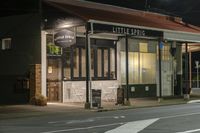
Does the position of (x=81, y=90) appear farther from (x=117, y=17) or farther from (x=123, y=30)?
(x=123, y=30)

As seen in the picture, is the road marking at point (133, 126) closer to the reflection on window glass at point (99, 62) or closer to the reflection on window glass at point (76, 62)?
the reflection on window glass at point (76, 62)

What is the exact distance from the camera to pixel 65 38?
28312mm

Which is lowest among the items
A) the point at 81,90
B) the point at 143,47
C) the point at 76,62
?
the point at 81,90

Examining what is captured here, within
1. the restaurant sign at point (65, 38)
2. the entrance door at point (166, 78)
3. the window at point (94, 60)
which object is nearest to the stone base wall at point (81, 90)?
the window at point (94, 60)

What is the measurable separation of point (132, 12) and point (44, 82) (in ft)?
36.2

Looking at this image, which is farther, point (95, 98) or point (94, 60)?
point (94, 60)

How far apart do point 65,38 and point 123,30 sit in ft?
11.8

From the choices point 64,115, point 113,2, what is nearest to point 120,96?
point 64,115

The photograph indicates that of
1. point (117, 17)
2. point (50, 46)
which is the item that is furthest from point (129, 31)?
point (50, 46)

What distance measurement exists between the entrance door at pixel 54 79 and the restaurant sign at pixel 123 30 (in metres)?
4.60

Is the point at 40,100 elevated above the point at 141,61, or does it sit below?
below

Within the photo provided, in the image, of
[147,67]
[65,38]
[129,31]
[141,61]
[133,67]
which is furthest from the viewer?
[147,67]

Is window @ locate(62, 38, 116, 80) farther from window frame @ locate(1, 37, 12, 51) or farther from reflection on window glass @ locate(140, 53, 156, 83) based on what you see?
window frame @ locate(1, 37, 12, 51)

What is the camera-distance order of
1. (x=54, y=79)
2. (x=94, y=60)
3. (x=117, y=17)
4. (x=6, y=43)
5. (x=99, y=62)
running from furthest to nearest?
(x=99, y=62)
(x=94, y=60)
(x=6, y=43)
(x=54, y=79)
(x=117, y=17)
